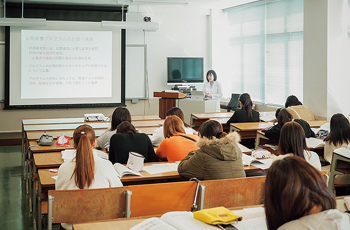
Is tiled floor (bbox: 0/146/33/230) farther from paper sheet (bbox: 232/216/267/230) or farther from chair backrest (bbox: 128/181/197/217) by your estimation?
paper sheet (bbox: 232/216/267/230)

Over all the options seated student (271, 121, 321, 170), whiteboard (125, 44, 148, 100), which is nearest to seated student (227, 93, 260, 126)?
seated student (271, 121, 321, 170)

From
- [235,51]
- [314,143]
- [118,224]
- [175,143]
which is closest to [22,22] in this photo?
[235,51]

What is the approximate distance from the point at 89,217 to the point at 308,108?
205 inches

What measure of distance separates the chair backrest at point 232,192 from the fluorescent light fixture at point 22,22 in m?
6.43

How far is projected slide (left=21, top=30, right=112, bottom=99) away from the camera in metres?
8.29

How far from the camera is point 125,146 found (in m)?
3.55

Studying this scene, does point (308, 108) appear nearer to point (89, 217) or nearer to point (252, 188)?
point (252, 188)

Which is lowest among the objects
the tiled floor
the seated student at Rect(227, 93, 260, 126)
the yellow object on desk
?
the tiled floor

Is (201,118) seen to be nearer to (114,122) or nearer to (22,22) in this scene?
(114,122)

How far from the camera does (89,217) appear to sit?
7.73ft

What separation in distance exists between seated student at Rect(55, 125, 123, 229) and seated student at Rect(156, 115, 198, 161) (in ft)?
3.49

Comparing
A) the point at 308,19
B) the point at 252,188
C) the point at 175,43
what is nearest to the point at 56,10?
the point at 175,43

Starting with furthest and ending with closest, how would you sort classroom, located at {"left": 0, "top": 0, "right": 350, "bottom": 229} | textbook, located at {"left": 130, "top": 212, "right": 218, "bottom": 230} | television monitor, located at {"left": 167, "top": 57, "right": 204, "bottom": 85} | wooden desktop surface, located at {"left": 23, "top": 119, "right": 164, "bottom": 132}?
television monitor, located at {"left": 167, "top": 57, "right": 204, "bottom": 85}
classroom, located at {"left": 0, "top": 0, "right": 350, "bottom": 229}
wooden desktop surface, located at {"left": 23, "top": 119, "right": 164, "bottom": 132}
textbook, located at {"left": 130, "top": 212, "right": 218, "bottom": 230}

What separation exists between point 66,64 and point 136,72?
1637 millimetres
